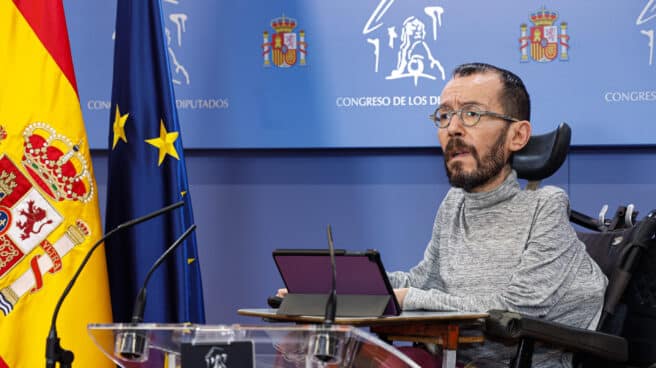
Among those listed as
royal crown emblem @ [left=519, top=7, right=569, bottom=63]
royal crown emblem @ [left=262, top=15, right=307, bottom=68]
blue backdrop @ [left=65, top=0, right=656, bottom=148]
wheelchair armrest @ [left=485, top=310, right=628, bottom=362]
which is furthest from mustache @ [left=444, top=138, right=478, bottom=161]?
royal crown emblem @ [left=262, top=15, right=307, bottom=68]

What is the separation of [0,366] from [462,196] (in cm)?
169

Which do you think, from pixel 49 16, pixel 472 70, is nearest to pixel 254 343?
pixel 472 70

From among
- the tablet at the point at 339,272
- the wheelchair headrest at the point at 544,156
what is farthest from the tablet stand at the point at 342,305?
the wheelchair headrest at the point at 544,156

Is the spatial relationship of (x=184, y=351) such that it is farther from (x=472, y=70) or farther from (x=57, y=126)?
(x=57, y=126)

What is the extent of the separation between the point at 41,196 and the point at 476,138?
151cm

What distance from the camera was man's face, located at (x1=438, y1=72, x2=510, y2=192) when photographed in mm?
2668

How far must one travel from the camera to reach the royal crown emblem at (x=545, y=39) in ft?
11.6

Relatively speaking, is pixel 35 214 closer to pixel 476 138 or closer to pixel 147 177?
pixel 147 177

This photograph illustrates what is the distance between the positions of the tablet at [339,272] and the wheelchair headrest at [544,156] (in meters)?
0.81

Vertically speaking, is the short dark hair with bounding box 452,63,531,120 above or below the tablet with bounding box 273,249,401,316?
above

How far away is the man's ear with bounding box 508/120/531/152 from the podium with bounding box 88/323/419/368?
1365mm

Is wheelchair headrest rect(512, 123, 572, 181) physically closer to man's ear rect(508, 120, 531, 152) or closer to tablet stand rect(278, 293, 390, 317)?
man's ear rect(508, 120, 531, 152)

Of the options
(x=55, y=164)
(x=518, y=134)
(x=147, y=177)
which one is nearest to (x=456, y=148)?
(x=518, y=134)

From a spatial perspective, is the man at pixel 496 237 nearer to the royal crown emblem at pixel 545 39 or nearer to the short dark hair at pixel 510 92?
the short dark hair at pixel 510 92
